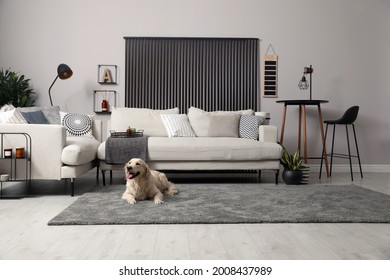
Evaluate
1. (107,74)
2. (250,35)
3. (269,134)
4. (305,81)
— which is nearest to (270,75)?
(305,81)

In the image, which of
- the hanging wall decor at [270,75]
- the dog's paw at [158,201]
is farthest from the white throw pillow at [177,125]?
the dog's paw at [158,201]

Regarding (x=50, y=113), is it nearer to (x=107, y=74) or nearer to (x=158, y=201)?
(x=107, y=74)

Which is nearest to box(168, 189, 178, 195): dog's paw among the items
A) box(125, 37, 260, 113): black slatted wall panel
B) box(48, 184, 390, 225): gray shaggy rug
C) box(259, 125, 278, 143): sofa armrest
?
box(48, 184, 390, 225): gray shaggy rug

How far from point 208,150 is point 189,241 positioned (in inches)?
73.0

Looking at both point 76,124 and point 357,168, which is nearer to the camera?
point 76,124

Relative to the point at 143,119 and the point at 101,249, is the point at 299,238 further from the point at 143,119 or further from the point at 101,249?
the point at 143,119

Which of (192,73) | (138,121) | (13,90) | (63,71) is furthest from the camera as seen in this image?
(192,73)

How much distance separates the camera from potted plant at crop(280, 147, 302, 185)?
12.3ft

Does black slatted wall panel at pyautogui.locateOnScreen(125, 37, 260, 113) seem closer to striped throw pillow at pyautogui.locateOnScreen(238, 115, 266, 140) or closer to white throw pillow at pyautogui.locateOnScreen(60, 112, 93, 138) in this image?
striped throw pillow at pyautogui.locateOnScreen(238, 115, 266, 140)

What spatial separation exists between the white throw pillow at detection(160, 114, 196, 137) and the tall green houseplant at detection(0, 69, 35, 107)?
187 centimetres

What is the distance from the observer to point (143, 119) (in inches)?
171

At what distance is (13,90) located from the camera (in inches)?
182

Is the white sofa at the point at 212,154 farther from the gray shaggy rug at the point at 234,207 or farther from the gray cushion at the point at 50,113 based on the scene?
the gray cushion at the point at 50,113
